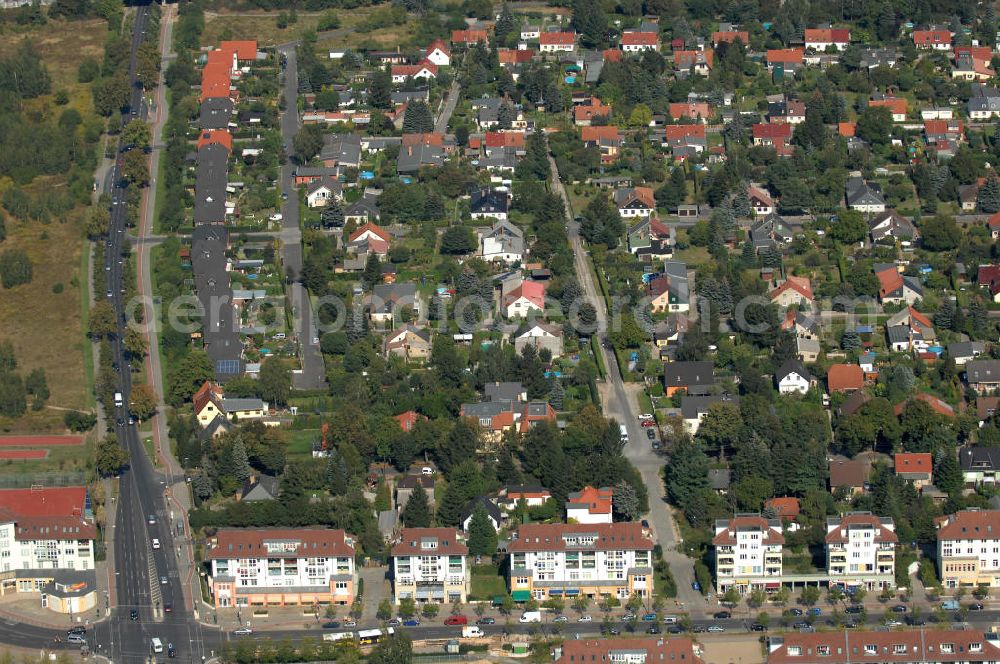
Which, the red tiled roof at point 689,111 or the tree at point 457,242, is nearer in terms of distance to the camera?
the tree at point 457,242

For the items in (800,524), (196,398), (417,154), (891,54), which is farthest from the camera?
(891,54)

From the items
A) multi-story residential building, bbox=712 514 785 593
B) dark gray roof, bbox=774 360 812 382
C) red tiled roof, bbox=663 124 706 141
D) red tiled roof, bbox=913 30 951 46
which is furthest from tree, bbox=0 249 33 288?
red tiled roof, bbox=913 30 951 46

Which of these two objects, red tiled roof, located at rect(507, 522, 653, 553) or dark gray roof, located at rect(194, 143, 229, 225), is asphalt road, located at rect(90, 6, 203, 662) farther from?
dark gray roof, located at rect(194, 143, 229, 225)

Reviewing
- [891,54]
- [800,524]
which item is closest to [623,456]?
[800,524]

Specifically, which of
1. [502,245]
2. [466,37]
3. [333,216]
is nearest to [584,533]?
[502,245]

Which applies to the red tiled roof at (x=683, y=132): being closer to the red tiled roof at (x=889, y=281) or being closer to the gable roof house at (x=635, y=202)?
the gable roof house at (x=635, y=202)

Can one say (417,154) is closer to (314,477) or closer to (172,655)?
(314,477)

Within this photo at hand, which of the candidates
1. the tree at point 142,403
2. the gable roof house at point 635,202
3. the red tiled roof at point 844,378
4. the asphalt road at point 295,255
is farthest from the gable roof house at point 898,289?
the tree at point 142,403

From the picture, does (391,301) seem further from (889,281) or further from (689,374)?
(889,281)
